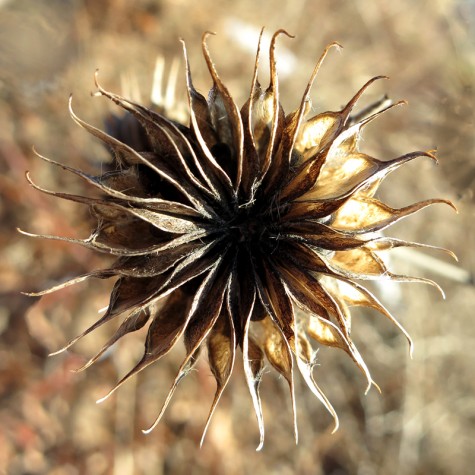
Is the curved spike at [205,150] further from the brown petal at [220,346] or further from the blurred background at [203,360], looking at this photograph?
the blurred background at [203,360]

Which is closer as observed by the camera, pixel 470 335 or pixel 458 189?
pixel 458 189

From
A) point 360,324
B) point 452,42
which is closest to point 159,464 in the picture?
point 360,324

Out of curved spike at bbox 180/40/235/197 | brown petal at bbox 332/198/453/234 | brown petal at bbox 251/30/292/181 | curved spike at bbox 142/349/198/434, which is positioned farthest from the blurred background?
curved spike at bbox 142/349/198/434

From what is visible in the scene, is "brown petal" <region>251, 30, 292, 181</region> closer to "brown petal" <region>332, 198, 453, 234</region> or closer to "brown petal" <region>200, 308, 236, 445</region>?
"brown petal" <region>332, 198, 453, 234</region>

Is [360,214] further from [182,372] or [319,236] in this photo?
[182,372]

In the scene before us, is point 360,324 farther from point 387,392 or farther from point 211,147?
point 211,147

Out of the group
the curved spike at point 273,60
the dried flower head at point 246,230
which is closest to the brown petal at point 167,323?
the dried flower head at point 246,230
